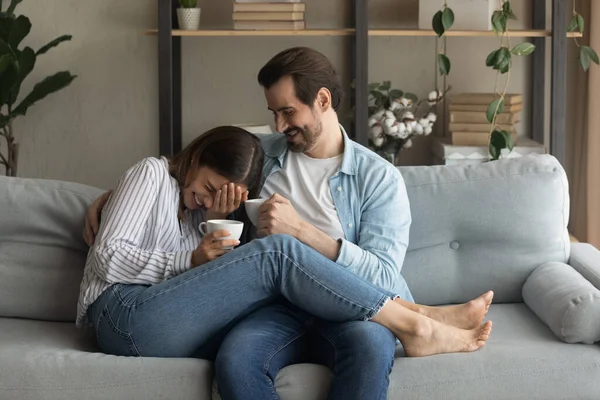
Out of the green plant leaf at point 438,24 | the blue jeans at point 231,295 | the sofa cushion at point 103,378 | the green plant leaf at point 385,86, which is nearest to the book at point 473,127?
the green plant leaf at point 385,86

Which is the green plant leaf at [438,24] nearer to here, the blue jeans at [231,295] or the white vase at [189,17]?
the white vase at [189,17]

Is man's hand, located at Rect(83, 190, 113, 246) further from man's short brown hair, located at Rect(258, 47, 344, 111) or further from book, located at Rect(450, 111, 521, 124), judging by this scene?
book, located at Rect(450, 111, 521, 124)

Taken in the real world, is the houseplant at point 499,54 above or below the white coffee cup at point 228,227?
above

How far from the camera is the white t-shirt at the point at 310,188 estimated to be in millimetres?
2533

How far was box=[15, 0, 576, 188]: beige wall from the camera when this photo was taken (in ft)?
13.3

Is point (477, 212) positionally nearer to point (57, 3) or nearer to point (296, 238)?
point (296, 238)

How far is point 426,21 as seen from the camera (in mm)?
3697

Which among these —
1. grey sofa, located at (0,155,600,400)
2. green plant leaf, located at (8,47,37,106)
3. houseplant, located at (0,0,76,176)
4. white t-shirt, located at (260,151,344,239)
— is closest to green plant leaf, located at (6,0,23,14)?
houseplant, located at (0,0,76,176)

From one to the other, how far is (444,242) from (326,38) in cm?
155

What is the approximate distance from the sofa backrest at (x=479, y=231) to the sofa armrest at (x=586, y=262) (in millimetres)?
52

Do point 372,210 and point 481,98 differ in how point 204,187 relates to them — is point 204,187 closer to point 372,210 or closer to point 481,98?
point 372,210

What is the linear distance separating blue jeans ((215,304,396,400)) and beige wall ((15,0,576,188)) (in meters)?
1.90

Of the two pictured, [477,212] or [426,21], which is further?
[426,21]

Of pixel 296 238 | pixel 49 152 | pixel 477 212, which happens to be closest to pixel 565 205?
pixel 477 212
